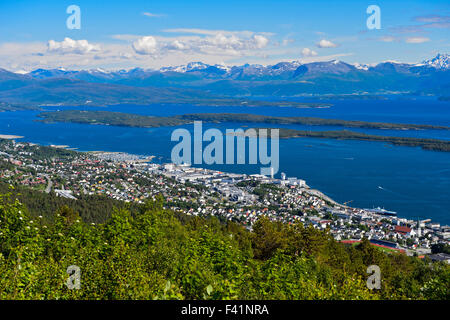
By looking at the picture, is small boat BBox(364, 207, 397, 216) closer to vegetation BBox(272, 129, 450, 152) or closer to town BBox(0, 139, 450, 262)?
town BBox(0, 139, 450, 262)

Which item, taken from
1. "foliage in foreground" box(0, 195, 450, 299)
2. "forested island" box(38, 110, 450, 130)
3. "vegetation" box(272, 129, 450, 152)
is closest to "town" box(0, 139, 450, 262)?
"foliage in foreground" box(0, 195, 450, 299)

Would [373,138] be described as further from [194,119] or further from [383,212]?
[194,119]

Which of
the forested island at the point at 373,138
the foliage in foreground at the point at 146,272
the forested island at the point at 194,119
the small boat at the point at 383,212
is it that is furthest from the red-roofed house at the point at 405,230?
the forested island at the point at 194,119

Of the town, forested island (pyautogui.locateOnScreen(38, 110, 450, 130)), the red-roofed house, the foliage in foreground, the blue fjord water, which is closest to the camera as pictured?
the foliage in foreground

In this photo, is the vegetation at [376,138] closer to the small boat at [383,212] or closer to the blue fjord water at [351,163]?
the blue fjord water at [351,163]

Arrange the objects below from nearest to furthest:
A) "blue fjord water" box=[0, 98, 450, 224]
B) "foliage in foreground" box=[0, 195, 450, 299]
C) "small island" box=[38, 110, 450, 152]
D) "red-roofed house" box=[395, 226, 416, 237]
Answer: "foliage in foreground" box=[0, 195, 450, 299] → "red-roofed house" box=[395, 226, 416, 237] → "blue fjord water" box=[0, 98, 450, 224] → "small island" box=[38, 110, 450, 152]

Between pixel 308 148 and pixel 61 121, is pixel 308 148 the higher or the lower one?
the lower one

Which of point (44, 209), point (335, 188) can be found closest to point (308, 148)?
point (335, 188)

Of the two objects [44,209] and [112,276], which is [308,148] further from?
[112,276]
